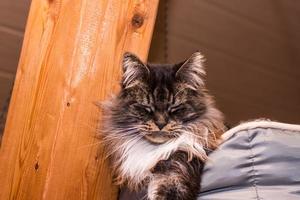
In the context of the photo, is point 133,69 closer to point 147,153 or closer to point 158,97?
point 158,97

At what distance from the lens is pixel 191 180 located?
3.62 feet

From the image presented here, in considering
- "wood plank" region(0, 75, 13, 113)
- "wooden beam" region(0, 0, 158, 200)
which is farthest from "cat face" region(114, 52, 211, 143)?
"wood plank" region(0, 75, 13, 113)

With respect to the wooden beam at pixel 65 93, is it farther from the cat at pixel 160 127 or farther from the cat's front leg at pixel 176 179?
the cat's front leg at pixel 176 179

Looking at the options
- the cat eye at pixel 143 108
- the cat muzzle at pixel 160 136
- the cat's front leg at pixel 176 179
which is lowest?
the cat's front leg at pixel 176 179

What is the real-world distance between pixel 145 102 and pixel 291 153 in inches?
19.2

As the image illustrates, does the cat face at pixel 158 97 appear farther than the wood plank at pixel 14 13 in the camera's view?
No

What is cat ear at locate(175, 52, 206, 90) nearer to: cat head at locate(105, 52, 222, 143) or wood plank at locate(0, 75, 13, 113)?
cat head at locate(105, 52, 222, 143)

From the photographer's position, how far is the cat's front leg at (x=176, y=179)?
109 centimetres

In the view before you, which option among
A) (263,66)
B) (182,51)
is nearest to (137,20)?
(182,51)

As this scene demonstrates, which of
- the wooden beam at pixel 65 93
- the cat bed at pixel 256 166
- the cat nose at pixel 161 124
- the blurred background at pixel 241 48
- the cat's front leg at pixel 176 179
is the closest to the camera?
the cat bed at pixel 256 166

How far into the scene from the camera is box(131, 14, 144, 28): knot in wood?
1.53 metres

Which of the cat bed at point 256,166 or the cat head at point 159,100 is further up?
the cat head at point 159,100

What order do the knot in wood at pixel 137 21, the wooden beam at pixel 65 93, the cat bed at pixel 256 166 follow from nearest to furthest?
the cat bed at pixel 256 166 < the wooden beam at pixel 65 93 < the knot in wood at pixel 137 21

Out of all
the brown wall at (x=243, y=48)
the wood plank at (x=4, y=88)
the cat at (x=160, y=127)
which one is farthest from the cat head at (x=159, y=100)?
the brown wall at (x=243, y=48)
